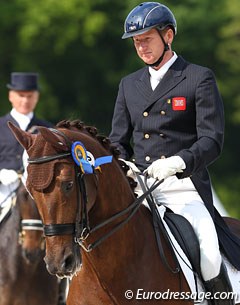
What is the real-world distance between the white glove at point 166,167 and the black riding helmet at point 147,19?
0.96 m

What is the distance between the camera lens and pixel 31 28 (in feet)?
88.5

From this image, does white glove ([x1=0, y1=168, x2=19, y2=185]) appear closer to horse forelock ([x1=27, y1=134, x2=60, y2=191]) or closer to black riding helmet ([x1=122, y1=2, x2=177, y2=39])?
black riding helmet ([x1=122, y1=2, x2=177, y2=39])

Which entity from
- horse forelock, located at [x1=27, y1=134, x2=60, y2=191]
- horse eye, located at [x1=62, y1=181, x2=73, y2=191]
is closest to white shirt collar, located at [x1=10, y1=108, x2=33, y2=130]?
horse forelock, located at [x1=27, y1=134, x2=60, y2=191]

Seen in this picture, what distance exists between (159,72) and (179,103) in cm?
33

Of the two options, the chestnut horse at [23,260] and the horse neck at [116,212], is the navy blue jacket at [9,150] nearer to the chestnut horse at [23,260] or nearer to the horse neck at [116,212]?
the chestnut horse at [23,260]

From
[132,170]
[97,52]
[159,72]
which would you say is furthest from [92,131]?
[97,52]

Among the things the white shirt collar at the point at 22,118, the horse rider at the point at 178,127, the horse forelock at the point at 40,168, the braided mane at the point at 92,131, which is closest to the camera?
the horse forelock at the point at 40,168

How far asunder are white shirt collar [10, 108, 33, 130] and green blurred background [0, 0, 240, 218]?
50.2 ft

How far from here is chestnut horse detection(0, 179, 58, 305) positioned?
991cm

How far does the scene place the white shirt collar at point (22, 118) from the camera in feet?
36.8

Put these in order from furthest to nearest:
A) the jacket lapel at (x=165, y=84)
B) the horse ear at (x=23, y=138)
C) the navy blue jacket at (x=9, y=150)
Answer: the navy blue jacket at (x=9, y=150), the jacket lapel at (x=165, y=84), the horse ear at (x=23, y=138)

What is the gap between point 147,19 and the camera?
675cm

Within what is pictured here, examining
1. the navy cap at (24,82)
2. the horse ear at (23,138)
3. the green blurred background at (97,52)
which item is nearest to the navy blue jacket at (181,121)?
the horse ear at (23,138)

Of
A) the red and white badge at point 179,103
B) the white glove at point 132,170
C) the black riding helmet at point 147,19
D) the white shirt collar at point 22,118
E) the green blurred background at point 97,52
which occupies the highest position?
the black riding helmet at point 147,19
